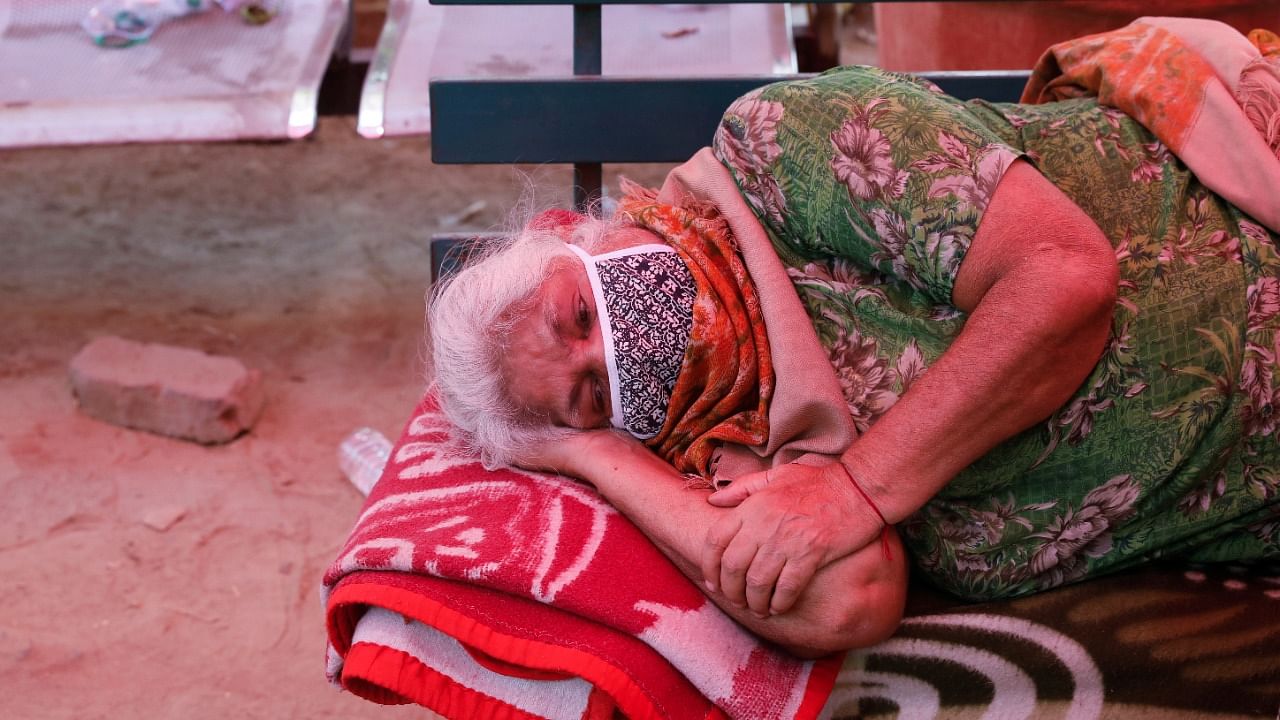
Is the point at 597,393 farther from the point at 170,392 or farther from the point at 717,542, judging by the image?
the point at 170,392

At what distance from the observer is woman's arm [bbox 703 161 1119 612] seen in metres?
1.61

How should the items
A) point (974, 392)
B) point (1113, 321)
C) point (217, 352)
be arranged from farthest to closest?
point (217, 352)
point (1113, 321)
point (974, 392)

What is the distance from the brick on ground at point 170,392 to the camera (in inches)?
128

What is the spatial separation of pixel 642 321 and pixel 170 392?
6.22 ft

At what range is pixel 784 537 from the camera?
167cm

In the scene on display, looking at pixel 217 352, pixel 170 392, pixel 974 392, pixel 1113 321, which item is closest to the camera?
pixel 974 392

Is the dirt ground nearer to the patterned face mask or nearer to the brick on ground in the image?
the brick on ground

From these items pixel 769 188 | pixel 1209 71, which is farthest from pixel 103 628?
pixel 1209 71

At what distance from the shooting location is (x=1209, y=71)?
1.90 meters

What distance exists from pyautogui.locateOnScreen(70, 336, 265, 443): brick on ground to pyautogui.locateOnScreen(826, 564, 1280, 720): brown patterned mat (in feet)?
6.88

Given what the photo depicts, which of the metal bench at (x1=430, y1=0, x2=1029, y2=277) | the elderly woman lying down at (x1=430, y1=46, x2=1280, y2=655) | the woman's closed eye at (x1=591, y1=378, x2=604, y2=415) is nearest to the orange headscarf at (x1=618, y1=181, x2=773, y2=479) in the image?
the elderly woman lying down at (x1=430, y1=46, x2=1280, y2=655)

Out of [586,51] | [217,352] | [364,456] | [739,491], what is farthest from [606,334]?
[217,352]

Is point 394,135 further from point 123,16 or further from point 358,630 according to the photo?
point 358,630

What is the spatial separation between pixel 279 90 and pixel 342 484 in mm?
1121
